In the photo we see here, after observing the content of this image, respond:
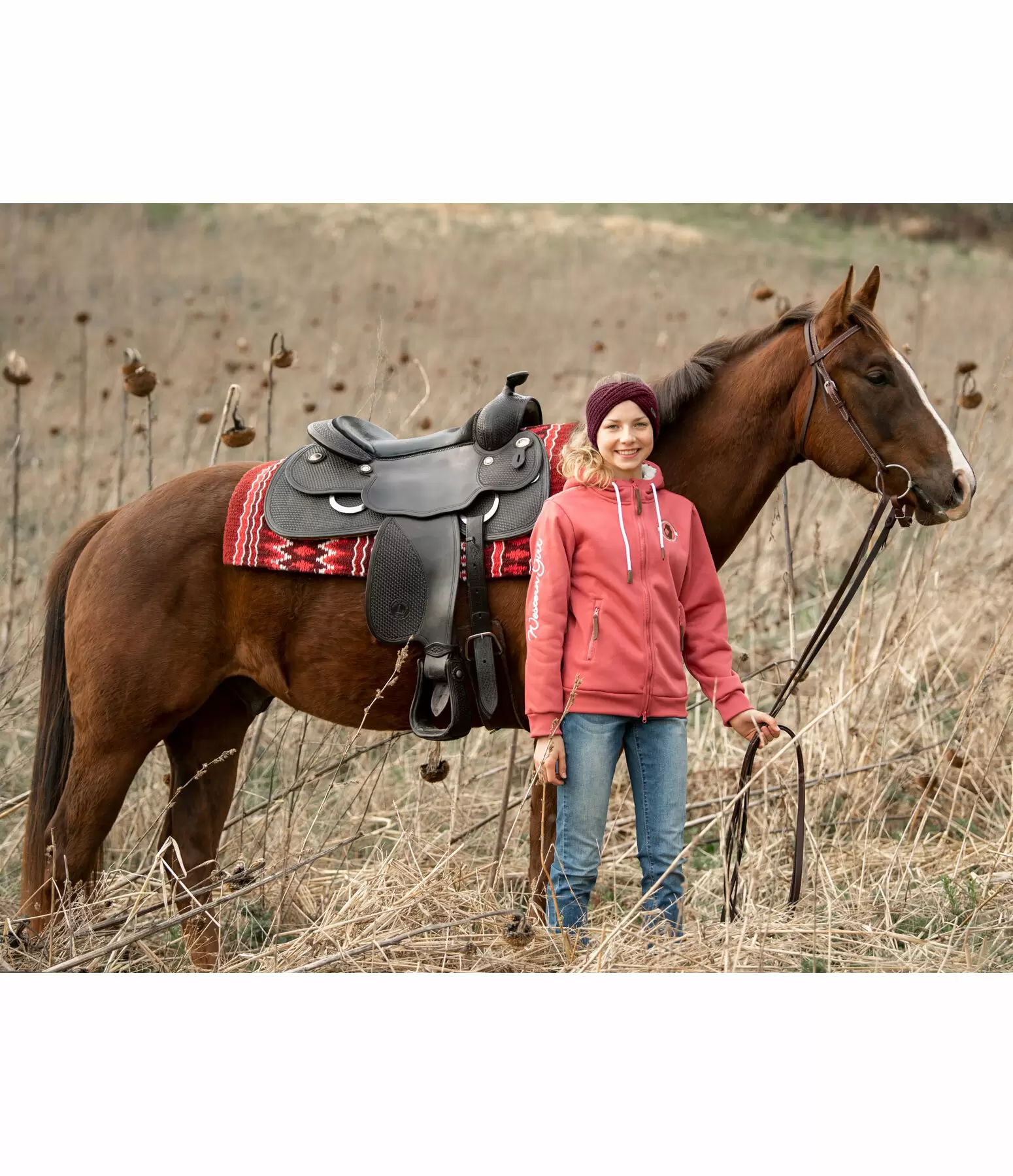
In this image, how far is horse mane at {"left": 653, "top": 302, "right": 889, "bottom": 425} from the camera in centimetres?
312

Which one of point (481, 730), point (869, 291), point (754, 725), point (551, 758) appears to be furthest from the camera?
point (481, 730)

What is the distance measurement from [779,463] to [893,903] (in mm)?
1676

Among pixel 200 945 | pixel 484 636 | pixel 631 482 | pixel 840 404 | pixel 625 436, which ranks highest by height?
pixel 840 404

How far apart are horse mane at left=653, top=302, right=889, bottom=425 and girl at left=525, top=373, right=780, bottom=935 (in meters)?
0.15

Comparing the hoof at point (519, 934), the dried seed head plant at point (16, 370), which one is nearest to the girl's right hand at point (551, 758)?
the hoof at point (519, 934)

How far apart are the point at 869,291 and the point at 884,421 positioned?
404 millimetres

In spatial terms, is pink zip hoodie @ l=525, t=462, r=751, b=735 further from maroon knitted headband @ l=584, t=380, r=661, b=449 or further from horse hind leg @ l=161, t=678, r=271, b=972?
horse hind leg @ l=161, t=678, r=271, b=972

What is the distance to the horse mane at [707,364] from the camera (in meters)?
3.12

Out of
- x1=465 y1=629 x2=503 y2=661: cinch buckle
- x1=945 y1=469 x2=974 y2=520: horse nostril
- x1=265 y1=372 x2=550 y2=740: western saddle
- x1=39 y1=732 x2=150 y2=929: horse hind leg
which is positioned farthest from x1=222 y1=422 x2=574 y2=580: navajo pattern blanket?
x1=945 y1=469 x2=974 y2=520: horse nostril

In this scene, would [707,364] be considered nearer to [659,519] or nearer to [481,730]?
[659,519]

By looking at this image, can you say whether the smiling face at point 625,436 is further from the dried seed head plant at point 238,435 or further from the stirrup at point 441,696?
the dried seed head plant at point 238,435

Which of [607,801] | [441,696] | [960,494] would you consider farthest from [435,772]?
[960,494]

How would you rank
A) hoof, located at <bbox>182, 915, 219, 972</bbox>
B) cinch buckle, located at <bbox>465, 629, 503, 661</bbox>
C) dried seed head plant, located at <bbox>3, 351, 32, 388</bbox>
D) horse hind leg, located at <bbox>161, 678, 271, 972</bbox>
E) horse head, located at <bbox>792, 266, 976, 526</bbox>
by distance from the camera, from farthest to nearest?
dried seed head plant, located at <bbox>3, 351, 32, 388</bbox> < horse hind leg, located at <bbox>161, 678, 271, 972</bbox> < hoof, located at <bbox>182, 915, 219, 972</bbox> < cinch buckle, located at <bbox>465, 629, 503, 661</bbox> < horse head, located at <bbox>792, 266, 976, 526</bbox>

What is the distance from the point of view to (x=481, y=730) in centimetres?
530
